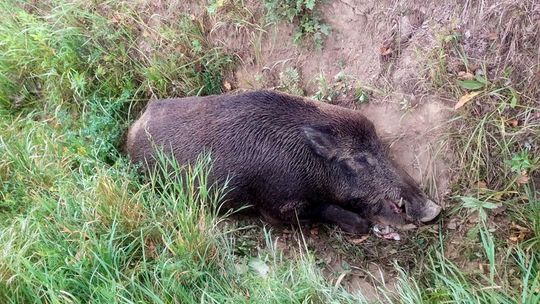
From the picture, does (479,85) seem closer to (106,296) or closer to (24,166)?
(106,296)

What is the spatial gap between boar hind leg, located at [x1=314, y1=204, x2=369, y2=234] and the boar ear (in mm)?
415

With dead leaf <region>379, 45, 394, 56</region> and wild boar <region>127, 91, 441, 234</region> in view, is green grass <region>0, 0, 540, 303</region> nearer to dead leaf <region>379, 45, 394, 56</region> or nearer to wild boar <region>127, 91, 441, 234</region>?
wild boar <region>127, 91, 441, 234</region>

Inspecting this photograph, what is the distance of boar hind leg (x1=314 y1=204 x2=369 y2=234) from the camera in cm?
397

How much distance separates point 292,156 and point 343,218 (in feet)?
1.97

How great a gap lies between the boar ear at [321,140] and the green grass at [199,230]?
70 cm

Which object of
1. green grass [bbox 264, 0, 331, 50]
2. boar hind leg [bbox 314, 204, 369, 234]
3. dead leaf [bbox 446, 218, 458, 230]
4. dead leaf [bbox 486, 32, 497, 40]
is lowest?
boar hind leg [bbox 314, 204, 369, 234]

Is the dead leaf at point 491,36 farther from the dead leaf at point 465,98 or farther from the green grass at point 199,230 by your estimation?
the dead leaf at point 465,98

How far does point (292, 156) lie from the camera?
3.96 meters

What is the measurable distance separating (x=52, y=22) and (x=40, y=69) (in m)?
0.47

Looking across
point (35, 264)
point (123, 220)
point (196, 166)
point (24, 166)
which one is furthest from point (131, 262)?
point (24, 166)

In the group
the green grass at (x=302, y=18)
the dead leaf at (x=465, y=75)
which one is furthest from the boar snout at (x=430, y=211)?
the green grass at (x=302, y=18)

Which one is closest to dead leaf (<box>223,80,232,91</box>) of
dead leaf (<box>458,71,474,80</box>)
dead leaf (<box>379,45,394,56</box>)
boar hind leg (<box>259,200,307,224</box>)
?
boar hind leg (<box>259,200,307,224</box>)

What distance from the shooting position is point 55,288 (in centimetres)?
309

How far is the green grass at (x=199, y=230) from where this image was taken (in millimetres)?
3105
